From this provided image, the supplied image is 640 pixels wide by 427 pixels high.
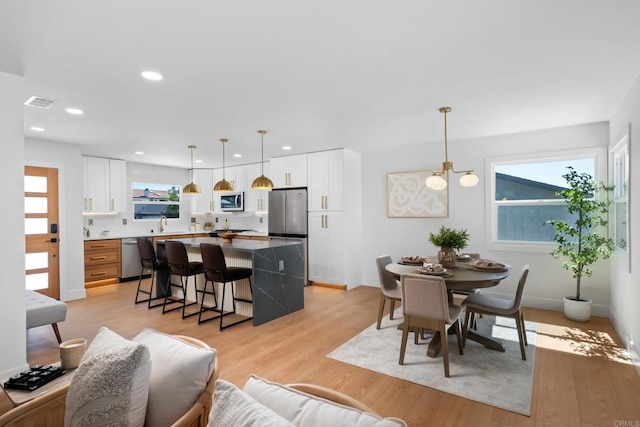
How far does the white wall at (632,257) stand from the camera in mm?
2826

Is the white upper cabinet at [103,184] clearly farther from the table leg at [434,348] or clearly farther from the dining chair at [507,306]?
the dining chair at [507,306]

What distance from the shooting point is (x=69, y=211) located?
520cm

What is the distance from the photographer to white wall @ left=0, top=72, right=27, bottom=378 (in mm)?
2639

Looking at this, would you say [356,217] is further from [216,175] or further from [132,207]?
[132,207]

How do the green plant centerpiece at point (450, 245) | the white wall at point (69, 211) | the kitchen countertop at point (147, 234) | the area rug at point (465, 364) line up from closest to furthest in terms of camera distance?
the area rug at point (465, 364)
the green plant centerpiece at point (450, 245)
the white wall at point (69, 211)
the kitchen countertop at point (147, 234)

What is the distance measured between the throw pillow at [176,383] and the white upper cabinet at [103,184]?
621 centimetres

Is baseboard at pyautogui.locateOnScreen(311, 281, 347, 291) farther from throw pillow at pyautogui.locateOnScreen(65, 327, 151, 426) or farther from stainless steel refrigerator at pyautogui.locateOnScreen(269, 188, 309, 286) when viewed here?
throw pillow at pyautogui.locateOnScreen(65, 327, 151, 426)

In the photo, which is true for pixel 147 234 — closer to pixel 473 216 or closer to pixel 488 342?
pixel 473 216

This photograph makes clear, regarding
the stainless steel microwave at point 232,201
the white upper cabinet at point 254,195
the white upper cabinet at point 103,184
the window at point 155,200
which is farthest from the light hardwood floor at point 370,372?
the stainless steel microwave at point 232,201

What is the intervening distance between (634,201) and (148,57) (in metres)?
4.19

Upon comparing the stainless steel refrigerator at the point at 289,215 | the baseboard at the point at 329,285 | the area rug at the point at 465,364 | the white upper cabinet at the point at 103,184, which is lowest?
the area rug at the point at 465,364

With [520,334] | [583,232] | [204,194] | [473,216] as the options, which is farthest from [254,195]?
[583,232]

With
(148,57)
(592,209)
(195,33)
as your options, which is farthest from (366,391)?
(592,209)

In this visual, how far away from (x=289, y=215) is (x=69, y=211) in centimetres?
353
